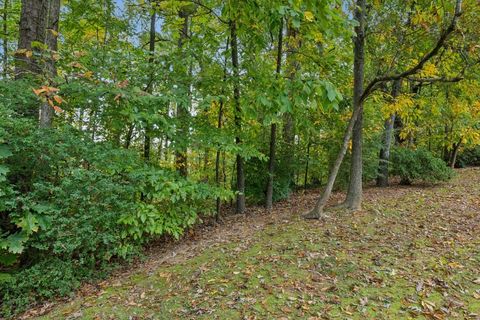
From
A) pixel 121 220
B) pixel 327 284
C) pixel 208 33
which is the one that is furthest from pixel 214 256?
pixel 208 33

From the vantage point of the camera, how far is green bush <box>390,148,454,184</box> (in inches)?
315

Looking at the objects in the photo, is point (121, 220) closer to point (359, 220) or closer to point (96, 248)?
point (96, 248)

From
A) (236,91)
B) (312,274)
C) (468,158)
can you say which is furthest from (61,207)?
(468,158)

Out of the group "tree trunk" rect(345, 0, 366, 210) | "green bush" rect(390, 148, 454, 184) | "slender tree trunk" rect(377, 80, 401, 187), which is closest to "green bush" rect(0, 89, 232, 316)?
"tree trunk" rect(345, 0, 366, 210)

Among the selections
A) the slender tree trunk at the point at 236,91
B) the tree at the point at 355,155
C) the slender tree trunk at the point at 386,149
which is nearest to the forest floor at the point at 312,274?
the tree at the point at 355,155

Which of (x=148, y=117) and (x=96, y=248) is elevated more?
(x=148, y=117)

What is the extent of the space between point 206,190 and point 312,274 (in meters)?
2.03

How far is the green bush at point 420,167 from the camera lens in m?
7.99

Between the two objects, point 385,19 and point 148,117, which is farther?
point 385,19

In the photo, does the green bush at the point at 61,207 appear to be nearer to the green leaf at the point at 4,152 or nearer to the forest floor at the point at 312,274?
the green leaf at the point at 4,152

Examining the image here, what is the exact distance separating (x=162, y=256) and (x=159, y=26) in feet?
18.7

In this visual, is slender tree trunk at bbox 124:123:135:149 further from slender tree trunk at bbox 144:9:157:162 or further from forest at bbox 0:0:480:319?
slender tree trunk at bbox 144:9:157:162

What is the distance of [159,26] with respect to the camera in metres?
7.76

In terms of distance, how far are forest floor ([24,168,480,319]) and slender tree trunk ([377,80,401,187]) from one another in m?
2.84
